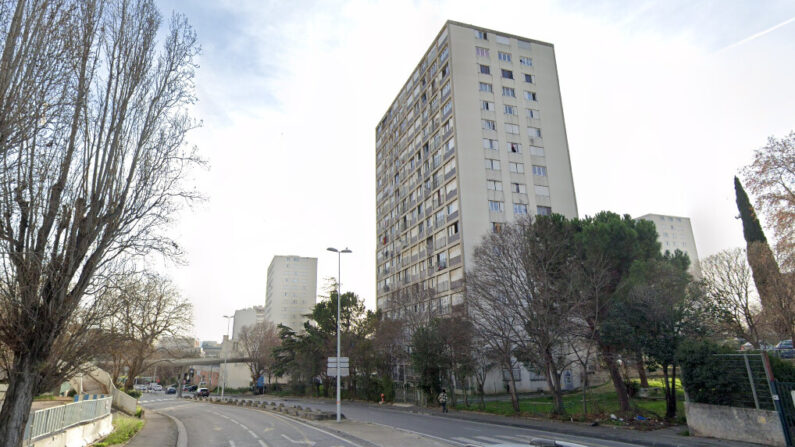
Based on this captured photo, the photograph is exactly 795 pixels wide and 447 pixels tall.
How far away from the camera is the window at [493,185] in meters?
48.4

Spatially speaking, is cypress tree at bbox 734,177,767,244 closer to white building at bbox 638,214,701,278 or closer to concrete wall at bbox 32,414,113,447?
concrete wall at bbox 32,414,113,447

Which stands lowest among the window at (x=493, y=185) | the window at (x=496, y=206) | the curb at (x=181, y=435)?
the curb at (x=181, y=435)

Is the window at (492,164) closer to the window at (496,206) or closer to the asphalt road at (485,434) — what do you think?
the window at (496,206)

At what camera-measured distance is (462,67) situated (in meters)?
52.1

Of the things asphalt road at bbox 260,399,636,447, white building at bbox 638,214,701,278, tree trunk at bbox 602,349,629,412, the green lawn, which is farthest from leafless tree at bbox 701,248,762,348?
white building at bbox 638,214,701,278

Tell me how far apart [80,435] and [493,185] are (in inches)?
1637

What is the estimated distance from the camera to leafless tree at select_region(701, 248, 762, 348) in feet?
88.7

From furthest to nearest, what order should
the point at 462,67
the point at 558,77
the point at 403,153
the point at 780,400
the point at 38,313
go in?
the point at 403,153 → the point at 558,77 → the point at 462,67 → the point at 780,400 → the point at 38,313

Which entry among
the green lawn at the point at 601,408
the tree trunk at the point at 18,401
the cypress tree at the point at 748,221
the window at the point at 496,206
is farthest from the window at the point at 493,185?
the tree trunk at the point at 18,401

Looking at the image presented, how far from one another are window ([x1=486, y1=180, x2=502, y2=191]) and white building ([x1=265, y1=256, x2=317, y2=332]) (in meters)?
103

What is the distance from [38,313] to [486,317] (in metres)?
20.1

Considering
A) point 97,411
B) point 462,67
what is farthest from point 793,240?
point 462,67

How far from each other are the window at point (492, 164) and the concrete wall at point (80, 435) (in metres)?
40.5

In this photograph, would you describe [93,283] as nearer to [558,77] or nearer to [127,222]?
[127,222]
